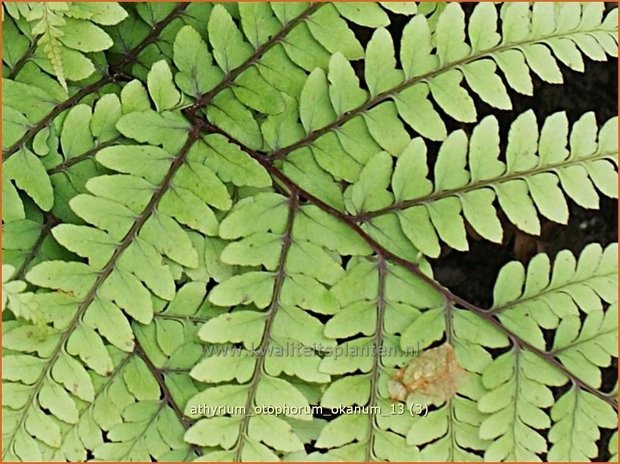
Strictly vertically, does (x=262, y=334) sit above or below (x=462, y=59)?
below

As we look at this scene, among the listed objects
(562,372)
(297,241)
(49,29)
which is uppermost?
(49,29)

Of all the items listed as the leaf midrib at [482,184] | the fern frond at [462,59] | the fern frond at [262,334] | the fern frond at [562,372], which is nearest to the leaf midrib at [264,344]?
the fern frond at [262,334]

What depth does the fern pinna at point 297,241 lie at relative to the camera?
1.46m

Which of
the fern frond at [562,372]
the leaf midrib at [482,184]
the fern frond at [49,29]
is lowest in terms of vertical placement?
the fern frond at [562,372]

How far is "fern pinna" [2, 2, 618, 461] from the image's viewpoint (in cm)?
146

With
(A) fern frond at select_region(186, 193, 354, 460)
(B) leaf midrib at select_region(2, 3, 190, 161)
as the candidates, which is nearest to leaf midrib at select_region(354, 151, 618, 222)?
(A) fern frond at select_region(186, 193, 354, 460)

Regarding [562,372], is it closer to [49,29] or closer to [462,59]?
[462,59]

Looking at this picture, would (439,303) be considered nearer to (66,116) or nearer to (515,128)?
(515,128)

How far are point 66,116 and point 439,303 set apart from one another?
0.79m

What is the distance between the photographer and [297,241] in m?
1.51

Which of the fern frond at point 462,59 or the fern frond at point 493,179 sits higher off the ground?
the fern frond at point 462,59

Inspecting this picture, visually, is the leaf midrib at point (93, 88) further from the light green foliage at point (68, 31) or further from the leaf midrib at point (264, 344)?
the leaf midrib at point (264, 344)

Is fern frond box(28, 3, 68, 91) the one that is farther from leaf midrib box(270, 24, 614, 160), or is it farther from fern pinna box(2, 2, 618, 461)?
leaf midrib box(270, 24, 614, 160)

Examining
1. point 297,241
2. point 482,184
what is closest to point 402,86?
point 482,184
